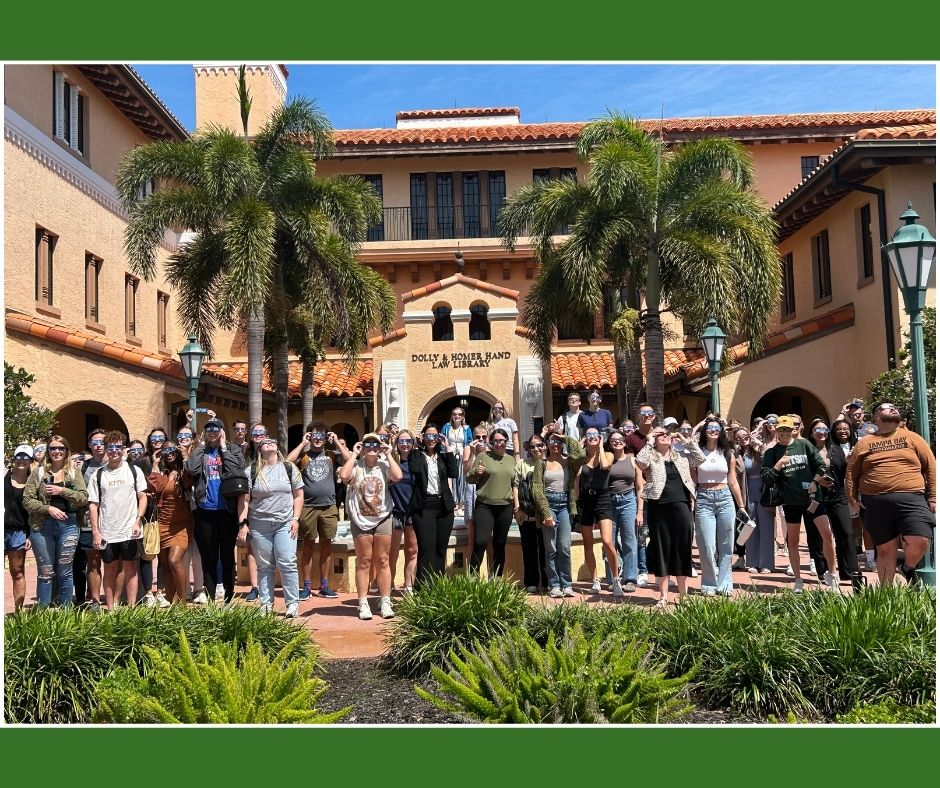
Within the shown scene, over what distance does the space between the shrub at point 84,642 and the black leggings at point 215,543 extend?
101 inches

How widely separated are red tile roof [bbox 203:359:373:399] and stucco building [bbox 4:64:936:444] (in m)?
0.06

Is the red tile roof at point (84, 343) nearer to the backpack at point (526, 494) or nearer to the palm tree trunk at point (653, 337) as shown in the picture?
the backpack at point (526, 494)

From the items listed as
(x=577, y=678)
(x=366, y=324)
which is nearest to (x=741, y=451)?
(x=577, y=678)

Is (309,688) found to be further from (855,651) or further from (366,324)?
(366,324)

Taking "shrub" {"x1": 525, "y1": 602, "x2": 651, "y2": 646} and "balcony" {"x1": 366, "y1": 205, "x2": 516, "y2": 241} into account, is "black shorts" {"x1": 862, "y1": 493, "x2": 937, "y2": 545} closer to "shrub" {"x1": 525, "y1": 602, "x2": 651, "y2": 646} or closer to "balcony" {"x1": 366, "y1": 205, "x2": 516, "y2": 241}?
"shrub" {"x1": 525, "y1": 602, "x2": 651, "y2": 646}

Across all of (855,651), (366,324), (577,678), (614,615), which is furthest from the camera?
(366,324)

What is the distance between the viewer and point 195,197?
17.8 m

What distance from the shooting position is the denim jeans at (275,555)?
9.02 m

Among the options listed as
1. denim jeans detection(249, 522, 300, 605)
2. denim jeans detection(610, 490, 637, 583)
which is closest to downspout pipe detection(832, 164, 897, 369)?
denim jeans detection(610, 490, 637, 583)

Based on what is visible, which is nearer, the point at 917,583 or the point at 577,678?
the point at 577,678

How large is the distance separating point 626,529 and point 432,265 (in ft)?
62.3

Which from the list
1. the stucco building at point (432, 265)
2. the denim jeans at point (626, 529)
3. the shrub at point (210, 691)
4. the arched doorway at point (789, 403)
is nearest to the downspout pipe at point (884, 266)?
the stucco building at point (432, 265)

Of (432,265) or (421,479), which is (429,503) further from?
(432,265)

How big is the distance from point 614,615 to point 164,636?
3374mm
